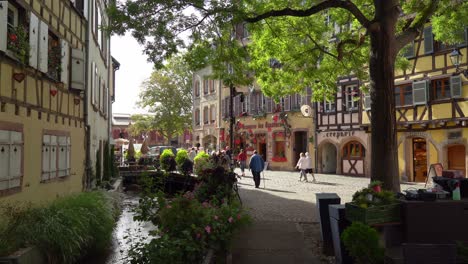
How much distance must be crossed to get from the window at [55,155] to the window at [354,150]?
18.4 meters

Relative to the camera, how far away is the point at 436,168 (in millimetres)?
14570

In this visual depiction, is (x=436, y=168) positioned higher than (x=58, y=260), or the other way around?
(x=436, y=168)

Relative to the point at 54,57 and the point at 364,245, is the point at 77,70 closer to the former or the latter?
the point at 54,57

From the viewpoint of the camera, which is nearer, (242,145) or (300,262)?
(300,262)

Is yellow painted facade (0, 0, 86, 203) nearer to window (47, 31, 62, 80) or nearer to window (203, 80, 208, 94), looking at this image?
window (47, 31, 62, 80)

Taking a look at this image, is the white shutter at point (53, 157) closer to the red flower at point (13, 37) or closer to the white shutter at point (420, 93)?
the red flower at point (13, 37)

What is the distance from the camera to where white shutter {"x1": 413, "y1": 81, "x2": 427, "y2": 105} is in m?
21.0

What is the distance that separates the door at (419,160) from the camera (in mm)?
22172

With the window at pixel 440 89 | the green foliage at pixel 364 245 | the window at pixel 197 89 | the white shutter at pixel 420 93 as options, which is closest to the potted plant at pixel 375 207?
the green foliage at pixel 364 245

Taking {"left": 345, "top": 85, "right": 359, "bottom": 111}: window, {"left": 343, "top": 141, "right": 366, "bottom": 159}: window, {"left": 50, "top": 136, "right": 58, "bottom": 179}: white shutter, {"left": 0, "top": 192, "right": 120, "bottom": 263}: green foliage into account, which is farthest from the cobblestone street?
{"left": 345, "top": 85, "right": 359, "bottom": 111}: window

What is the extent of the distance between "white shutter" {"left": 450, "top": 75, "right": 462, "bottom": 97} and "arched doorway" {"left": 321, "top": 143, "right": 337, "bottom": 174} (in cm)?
1083

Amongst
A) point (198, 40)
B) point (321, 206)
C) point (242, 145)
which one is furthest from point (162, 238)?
point (242, 145)

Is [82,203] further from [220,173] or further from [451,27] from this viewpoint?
[451,27]

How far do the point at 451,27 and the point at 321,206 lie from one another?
22.3ft
